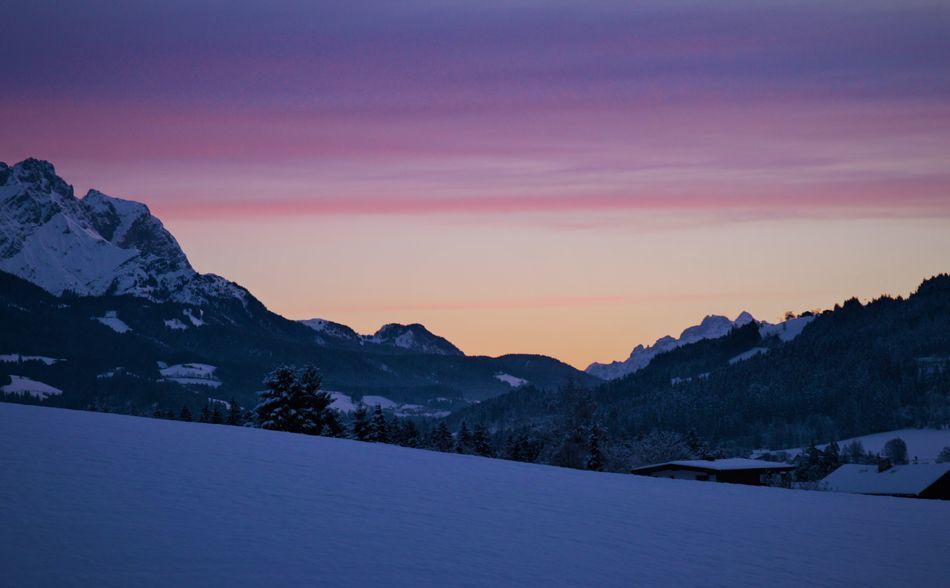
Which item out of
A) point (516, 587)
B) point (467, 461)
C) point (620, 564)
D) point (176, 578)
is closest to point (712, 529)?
point (620, 564)

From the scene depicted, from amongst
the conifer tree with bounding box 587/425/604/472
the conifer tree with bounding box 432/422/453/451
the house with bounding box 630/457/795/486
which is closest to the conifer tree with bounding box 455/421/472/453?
the conifer tree with bounding box 432/422/453/451

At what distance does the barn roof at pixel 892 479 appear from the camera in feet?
245

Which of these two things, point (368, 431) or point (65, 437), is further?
point (368, 431)

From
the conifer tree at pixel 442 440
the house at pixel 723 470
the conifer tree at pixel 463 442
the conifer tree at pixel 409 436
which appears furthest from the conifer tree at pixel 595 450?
the conifer tree at pixel 442 440

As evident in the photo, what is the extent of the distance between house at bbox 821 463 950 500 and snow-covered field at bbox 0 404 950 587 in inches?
1700

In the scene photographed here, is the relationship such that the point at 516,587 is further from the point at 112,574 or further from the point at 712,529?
the point at 712,529

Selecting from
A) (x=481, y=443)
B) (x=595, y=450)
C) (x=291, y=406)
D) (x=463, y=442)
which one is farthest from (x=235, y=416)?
(x=595, y=450)

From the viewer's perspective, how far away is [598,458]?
86562mm

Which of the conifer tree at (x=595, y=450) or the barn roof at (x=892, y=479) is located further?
the conifer tree at (x=595, y=450)

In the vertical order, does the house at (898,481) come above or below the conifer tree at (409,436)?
below

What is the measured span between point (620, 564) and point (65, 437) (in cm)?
1507

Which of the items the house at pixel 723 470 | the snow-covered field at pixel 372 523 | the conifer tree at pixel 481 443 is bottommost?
the snow-covered field at pixel 372 523

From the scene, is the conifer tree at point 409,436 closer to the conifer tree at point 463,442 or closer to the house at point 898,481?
the conifer tree at point 463,442

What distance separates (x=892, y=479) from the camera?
80.4 metres
